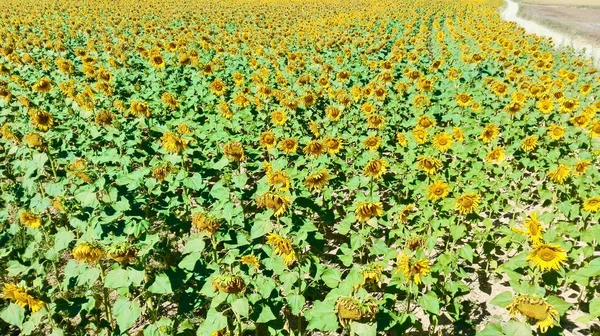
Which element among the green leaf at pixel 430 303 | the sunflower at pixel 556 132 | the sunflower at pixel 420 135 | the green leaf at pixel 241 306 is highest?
the green leaf at pixel 241 306

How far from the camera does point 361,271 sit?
123 inches

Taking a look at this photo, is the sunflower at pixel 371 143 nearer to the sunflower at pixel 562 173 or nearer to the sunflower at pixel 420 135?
the sunflower at pixel 420 135

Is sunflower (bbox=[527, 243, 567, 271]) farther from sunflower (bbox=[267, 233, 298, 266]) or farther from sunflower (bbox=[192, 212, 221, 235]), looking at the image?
sunflower (bbox=[192, 212, 221, 235])

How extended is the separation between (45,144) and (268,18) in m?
21.9

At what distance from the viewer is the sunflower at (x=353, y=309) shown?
256 cm

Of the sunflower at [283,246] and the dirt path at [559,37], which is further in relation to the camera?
the dirt path at [559,37]

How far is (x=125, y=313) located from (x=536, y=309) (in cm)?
293

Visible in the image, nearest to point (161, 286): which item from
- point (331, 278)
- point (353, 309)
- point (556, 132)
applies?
point (331, 278)

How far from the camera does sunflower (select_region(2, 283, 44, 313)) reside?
3.03 metres

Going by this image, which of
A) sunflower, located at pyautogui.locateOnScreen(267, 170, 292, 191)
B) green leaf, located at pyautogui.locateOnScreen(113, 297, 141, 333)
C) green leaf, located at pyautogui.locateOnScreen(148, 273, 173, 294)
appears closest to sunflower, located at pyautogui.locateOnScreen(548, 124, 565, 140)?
sunflower, located at pyautogui.locateOnScreen(267, 170, 292, 191)

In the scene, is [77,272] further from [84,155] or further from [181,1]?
[181,1]

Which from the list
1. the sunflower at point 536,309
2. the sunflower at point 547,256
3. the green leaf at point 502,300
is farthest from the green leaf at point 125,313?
the sunflower at point 547,256

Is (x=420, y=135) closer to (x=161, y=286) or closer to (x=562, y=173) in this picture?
(x=562, y=173)

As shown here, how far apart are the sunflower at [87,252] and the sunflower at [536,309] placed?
9.93ft
